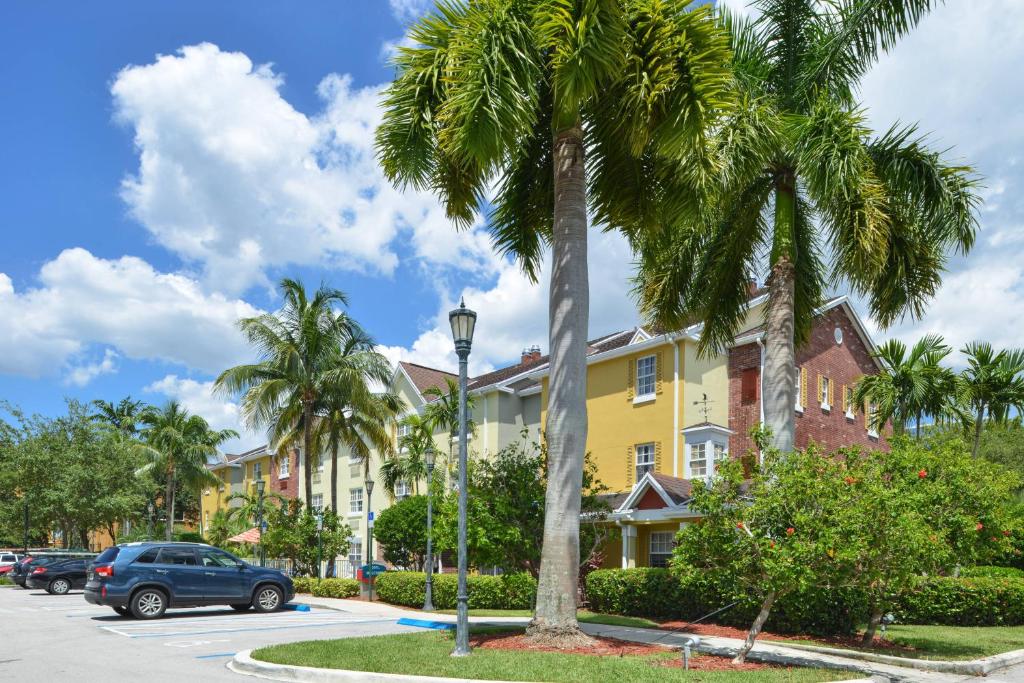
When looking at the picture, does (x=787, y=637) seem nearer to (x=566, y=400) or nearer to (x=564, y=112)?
(x=566, y=400)

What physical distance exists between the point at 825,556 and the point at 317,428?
2767cm

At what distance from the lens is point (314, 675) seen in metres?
11.5

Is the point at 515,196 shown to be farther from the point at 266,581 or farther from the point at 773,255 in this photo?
the point at 266,581

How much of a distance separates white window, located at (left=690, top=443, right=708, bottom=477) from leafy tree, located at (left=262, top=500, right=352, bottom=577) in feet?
44.9

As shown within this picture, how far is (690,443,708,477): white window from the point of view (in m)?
27.3

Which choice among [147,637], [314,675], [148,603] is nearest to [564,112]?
[314,675]

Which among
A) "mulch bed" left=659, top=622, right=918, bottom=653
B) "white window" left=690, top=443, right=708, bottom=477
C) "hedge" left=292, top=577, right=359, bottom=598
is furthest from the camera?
"hedge" left=292, top=577, right=359, bottom=598

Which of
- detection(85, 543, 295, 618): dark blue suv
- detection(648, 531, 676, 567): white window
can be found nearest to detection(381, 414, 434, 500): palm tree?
detection(648, 531, 676, 567): white window

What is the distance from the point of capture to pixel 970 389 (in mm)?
28750

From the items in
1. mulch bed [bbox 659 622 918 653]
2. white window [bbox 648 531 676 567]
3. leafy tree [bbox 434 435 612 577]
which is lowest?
mulch bed [bbox 659 622 918 653]

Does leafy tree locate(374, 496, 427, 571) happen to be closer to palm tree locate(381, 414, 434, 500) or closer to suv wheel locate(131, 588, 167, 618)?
palm tree locate(381, 414, 434, 500)

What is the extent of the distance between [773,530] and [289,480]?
147 ft

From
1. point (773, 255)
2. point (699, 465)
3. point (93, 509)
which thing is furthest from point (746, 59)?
point (93, 509)

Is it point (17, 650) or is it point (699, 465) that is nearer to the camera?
point (17, 650)
